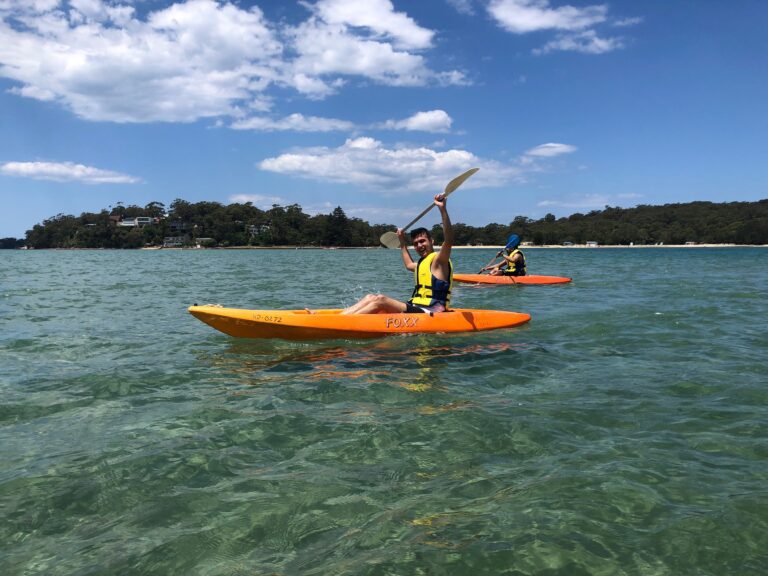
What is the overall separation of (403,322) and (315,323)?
4.14 feet

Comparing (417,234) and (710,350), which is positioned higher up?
(417,234)

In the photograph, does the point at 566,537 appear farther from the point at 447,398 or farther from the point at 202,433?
the point at 202,433

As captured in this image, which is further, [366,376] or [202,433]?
[366,376]

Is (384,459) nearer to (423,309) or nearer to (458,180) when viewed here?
(423,309)

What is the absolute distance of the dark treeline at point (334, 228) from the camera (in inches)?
5005

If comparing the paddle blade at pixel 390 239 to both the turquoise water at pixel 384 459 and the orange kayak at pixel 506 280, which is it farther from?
the orange kayak at pixel 506 280

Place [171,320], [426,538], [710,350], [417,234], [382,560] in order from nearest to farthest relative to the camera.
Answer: [382,560] → [426,538] → [710,350] → [417,234] → [171,320]

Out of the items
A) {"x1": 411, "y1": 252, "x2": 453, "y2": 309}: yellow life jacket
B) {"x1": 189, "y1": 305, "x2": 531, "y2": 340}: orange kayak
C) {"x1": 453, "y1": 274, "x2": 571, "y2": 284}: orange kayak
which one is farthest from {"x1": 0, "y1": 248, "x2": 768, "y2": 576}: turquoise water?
{"x1": 453, "y1": 274, "x2": 571, "y2": 284}: orange kayak

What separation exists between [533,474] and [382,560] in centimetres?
130

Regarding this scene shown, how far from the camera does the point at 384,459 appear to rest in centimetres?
367

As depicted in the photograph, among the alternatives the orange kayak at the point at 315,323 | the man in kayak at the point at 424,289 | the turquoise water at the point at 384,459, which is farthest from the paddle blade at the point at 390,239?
the turquoise water at the point at 384,459

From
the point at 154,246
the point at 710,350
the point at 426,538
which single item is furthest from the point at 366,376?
the point at 154,246

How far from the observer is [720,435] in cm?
399

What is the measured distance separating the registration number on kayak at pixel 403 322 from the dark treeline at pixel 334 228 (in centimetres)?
11692
